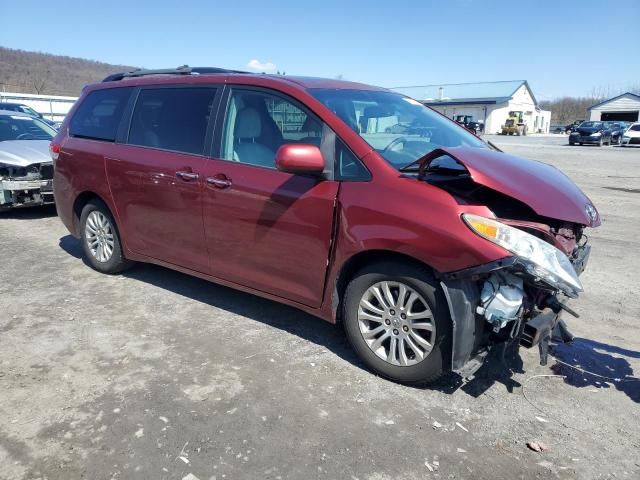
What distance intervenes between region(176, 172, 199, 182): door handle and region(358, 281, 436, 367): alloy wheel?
5.68 ft

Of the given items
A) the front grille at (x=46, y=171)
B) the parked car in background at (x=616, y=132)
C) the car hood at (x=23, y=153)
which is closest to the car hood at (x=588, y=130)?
the parked car in background at (x=616, y=132)

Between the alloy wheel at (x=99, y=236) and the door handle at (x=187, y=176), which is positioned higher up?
the door handle at (x=187, y=176)

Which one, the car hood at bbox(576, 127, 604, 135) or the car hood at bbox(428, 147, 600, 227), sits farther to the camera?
the car hood at bbox(576, 127, 604, 135)

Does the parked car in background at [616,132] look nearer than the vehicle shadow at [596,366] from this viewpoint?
No

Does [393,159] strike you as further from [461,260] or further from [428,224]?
[461,260]

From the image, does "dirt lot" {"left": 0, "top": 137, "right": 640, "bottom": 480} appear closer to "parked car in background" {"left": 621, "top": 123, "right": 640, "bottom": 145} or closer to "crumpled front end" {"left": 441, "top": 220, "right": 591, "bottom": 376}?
"crumpled front end" {"left": 441, "top": 220, "right": 591, "bottom": 376}

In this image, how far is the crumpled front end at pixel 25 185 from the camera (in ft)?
25.4

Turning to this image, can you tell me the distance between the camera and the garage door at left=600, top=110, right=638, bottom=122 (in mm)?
62188

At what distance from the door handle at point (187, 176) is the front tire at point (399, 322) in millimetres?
1607

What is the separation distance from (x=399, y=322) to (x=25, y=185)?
22.5ft

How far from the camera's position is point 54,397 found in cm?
315

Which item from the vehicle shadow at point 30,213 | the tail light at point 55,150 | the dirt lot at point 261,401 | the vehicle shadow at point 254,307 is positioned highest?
the tail light at point 55,150

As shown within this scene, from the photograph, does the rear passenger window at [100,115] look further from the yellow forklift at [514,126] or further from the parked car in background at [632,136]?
the yellow forklift at [514,126]

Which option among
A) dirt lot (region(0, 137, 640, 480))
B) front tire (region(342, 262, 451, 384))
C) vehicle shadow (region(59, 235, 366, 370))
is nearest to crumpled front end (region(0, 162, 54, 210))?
vehicle shadow (region(59, 235, 366, 370))
